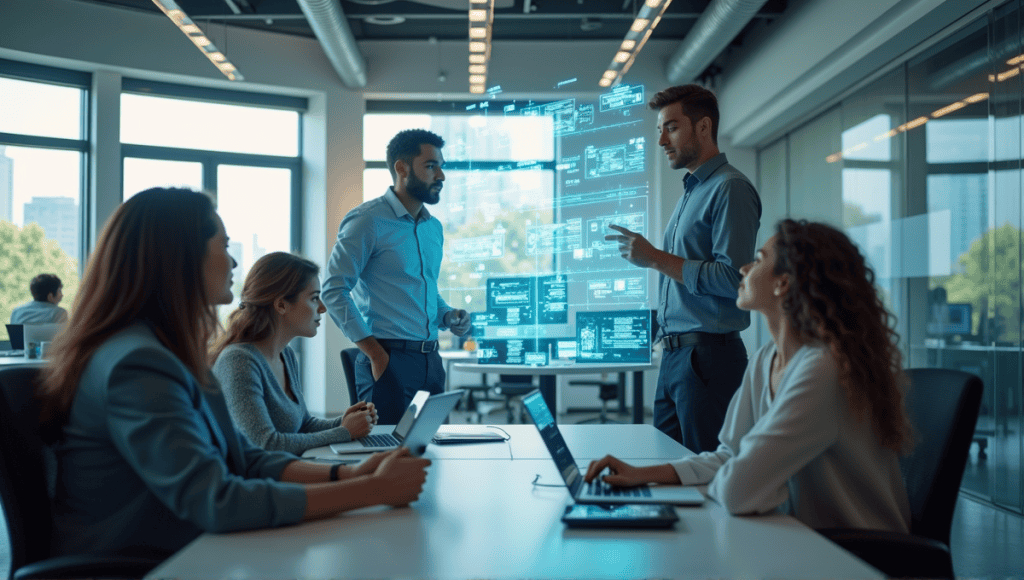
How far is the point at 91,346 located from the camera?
52.5 inches

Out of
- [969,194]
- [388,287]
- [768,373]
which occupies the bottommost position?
[768,373]

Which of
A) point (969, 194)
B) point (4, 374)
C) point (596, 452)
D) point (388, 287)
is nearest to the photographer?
point (4, 374)

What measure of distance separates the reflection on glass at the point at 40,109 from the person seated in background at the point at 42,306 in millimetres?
1792

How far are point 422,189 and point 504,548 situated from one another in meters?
2.39

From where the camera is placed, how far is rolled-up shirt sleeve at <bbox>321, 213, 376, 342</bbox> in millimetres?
3115

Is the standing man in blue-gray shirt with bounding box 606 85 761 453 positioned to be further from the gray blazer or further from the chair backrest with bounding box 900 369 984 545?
the gray blazer

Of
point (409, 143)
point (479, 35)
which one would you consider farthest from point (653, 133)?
point (409, 143)

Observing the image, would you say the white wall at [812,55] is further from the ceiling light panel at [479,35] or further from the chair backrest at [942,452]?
the chair backrest at [942,452]

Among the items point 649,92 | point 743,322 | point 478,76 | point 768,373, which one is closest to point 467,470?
point 768,373

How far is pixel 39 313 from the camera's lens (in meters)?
5.51

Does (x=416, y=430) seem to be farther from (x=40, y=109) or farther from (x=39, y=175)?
(x=40, y=109)

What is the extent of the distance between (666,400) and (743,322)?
1.30 ft

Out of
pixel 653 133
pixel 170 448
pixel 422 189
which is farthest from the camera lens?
pixel 653 133

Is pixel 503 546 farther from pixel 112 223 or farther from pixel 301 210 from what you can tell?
pixel 301 210
